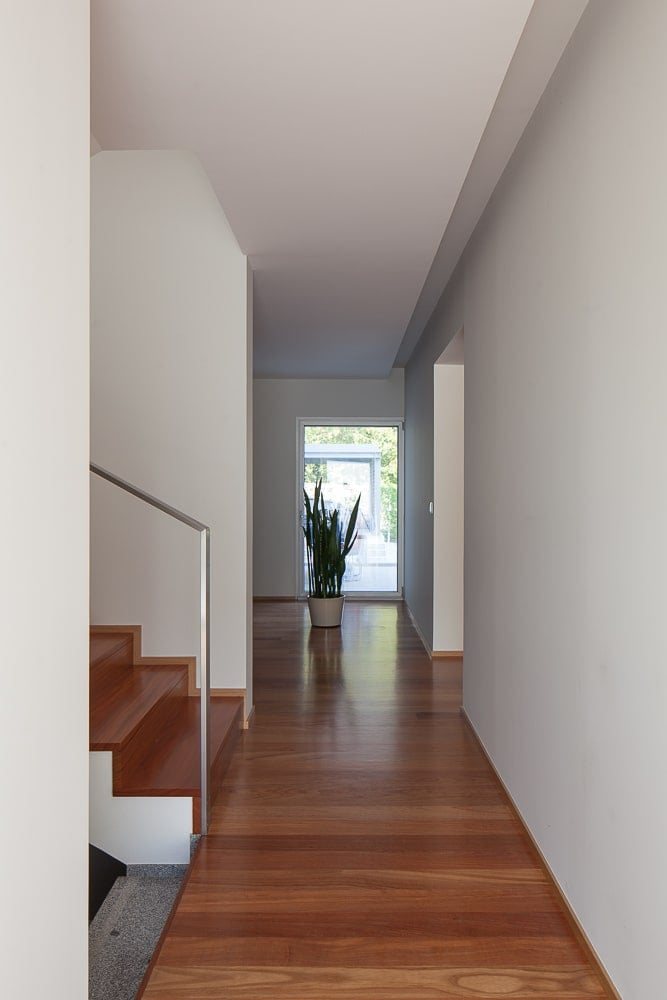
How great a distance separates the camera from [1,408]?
1097 mm

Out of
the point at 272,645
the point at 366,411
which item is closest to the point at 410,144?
the point at 272,645

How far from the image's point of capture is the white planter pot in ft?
21.0

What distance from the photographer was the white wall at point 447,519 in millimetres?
5137

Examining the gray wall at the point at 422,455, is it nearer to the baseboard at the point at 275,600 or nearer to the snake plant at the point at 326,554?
the snake plant at the point at 326,554

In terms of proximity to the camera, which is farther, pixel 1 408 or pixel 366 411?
pixel 366 411

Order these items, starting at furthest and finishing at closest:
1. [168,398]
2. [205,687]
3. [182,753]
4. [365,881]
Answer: [168,398]
[182,753]
[205,687]
[365,881]

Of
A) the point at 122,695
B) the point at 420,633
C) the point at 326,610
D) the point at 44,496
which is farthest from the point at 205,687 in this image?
the point at 326,610

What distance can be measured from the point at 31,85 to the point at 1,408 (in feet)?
1.81

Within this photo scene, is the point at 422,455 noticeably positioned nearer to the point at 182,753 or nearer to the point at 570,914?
the point at 182,753

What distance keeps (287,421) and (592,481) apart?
6.25 meters

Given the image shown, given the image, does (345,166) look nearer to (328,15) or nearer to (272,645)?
(328,15)

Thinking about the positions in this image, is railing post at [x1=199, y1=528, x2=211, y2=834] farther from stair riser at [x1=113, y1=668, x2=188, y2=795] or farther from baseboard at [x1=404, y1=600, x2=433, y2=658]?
baseboard at [x1=404, y1=600, x2=433, y2=658]

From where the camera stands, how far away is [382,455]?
8039mm

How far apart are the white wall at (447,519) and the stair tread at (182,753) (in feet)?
6.50
